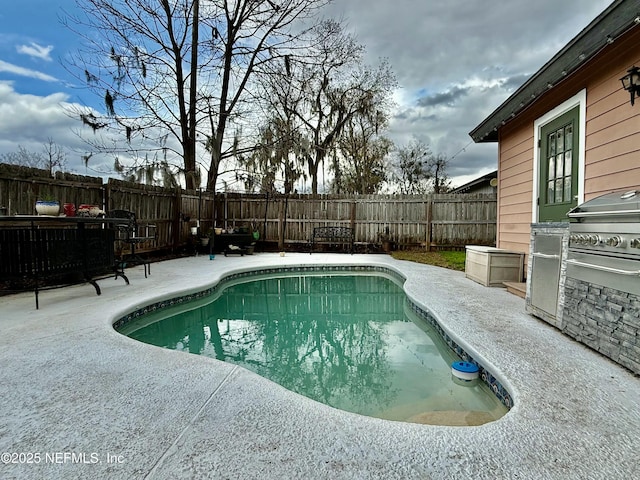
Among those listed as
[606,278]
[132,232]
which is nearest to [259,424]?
[606,278]

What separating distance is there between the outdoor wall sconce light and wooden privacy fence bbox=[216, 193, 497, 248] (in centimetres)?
640

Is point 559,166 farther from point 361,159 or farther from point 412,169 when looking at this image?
point 412,169

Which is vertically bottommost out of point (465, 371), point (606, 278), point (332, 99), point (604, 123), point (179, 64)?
point (465, 371)

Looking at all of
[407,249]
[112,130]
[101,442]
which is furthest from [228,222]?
[101,442]

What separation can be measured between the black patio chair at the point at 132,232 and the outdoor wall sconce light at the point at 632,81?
5313mm

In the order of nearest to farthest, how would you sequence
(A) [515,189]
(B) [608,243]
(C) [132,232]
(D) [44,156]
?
(B) [608,243] → (A) [515,189] → (C) [132,232] → (D) [44,156]

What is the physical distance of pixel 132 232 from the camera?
6.36 m

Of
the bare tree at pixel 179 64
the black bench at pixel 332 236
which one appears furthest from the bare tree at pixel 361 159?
the black bench at pixel 332 236

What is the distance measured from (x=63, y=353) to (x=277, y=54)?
10298 mm

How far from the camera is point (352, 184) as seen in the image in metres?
14.9

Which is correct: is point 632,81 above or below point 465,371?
above

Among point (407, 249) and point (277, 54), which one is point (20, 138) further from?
point (407, 249)

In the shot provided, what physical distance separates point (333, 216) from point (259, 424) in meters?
8.49

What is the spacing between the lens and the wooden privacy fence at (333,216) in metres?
8.24
